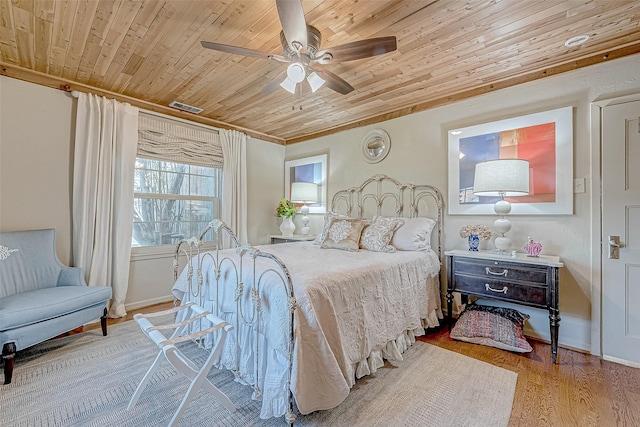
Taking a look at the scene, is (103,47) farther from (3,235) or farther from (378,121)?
(378,121)

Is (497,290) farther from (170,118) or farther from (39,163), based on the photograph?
(39,163)

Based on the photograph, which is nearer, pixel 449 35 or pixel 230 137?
pixel 449 35

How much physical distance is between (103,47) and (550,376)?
4342 mm

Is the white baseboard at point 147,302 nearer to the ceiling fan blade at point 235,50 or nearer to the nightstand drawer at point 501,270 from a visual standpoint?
the ceiling fan blade at point 235,50

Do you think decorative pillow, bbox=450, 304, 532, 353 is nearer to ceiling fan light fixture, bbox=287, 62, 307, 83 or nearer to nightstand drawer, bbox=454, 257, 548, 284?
nightstand drawer, bbox=454, 257, 548, 284

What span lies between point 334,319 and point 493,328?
1754mm

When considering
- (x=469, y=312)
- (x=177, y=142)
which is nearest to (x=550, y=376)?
(x=469, y=312)

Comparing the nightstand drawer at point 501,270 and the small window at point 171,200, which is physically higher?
the small window at point 171,200

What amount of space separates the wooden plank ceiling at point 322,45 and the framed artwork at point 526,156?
44 cm

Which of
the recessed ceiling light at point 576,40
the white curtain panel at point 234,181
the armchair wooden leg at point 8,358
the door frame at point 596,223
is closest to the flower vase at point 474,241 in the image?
the door frame at point 596,223

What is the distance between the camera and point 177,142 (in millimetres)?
3760

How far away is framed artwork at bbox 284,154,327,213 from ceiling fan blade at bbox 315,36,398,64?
258 centimetres

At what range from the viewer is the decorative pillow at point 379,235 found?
2871 mm

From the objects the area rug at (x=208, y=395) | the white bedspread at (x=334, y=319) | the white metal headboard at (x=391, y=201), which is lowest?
the area rug at (x=208, y=395)
